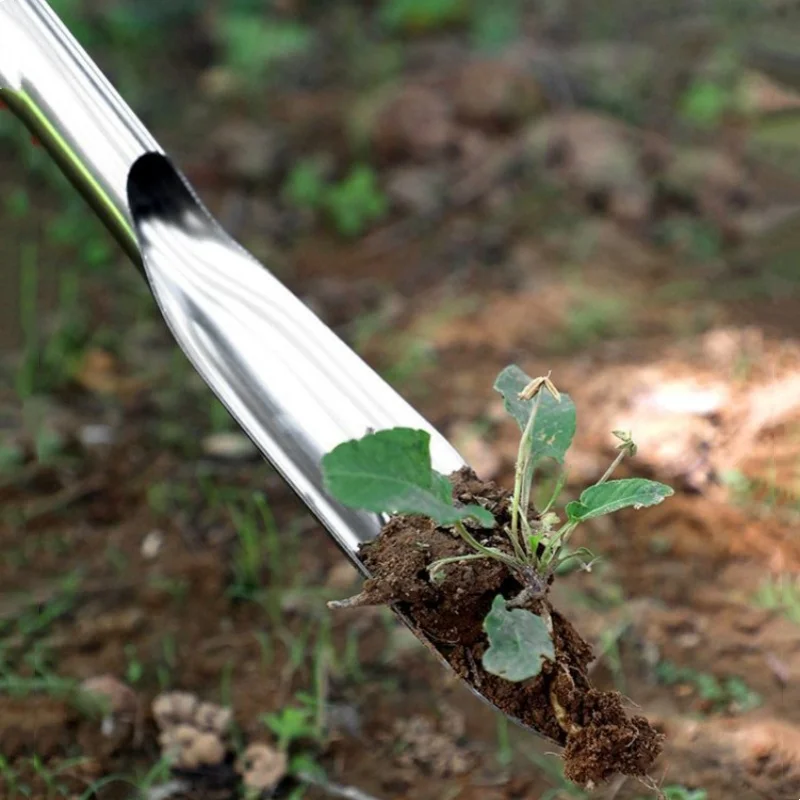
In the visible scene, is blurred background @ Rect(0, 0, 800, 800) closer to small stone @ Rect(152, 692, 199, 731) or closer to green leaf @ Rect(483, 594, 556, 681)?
small stone @ Rect(152, 692, 199, 731)

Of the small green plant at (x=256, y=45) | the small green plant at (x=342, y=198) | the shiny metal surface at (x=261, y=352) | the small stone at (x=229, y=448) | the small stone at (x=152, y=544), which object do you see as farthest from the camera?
the small green plant at (x=256, y=45)

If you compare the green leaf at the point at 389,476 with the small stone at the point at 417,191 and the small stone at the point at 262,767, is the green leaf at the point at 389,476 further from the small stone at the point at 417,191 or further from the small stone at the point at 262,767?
the small stone at the point at 417,191

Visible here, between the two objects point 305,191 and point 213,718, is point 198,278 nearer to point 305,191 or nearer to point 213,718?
point 213,718

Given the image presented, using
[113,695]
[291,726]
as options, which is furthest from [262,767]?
[113,695]

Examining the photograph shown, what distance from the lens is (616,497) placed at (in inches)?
39.4

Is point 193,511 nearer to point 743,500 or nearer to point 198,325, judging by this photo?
point 198,325

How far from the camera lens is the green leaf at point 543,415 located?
3.50 feet

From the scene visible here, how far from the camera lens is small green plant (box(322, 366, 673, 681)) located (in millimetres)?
911

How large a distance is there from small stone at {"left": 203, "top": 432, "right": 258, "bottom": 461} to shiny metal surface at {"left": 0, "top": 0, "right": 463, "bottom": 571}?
1.59 ft

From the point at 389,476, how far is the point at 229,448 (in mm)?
925

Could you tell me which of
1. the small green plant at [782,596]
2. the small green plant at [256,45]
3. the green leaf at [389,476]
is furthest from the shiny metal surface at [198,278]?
the small green plant at [256,45]

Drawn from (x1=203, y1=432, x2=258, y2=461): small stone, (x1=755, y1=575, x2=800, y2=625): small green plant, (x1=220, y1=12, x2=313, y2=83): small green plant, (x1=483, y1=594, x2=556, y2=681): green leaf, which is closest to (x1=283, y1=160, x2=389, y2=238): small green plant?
(x1=220, y1=12, x2=313, y2=83): small green plant

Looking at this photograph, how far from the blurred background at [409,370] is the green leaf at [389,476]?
0.49 meters

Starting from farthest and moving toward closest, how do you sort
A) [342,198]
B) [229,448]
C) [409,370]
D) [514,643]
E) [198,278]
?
[342,198] < [409,370] < [229,448] < [198,278] < [514,643]
